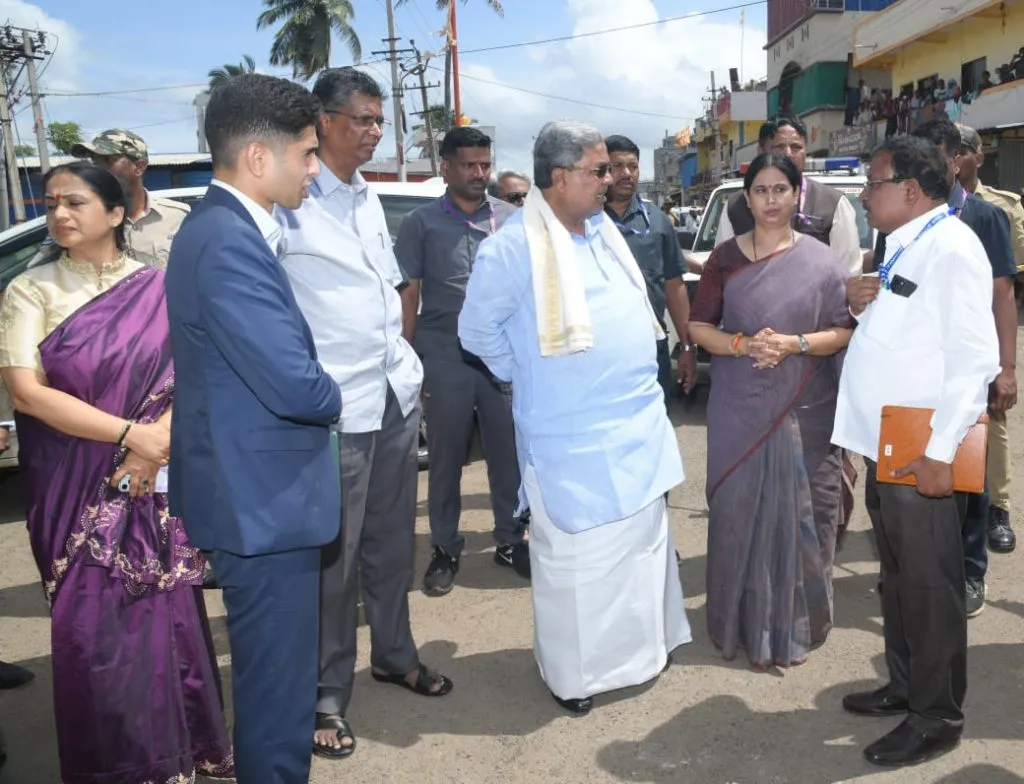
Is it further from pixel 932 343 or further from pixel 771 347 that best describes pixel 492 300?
pixel 932 343

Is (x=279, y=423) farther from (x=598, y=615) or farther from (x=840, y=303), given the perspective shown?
(x=840, y=303)

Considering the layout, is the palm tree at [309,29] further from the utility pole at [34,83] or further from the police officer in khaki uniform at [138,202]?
the police officer in khaki uniform at [138,202]

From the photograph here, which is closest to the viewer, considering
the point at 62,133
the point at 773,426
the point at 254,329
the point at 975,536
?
the point at 254,329

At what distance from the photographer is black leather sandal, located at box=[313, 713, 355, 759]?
3.09m

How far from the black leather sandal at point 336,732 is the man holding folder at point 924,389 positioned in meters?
1.68

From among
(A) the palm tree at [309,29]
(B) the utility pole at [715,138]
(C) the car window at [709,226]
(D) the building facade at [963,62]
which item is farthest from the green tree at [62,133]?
(C) the car window at [709,226]

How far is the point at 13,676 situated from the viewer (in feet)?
11.9

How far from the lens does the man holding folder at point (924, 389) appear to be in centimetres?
266

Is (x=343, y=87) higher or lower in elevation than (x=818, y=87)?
lower

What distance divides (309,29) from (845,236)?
35.2m

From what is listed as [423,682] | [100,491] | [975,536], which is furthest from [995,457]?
[100,491]

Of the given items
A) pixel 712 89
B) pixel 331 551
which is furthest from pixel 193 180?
pixel 712 89

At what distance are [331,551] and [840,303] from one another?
6.83ft

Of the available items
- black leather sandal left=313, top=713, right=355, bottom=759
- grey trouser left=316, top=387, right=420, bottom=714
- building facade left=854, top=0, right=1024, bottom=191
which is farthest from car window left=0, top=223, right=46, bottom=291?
building facade left=854, top=0, right=1024, bottom=191
